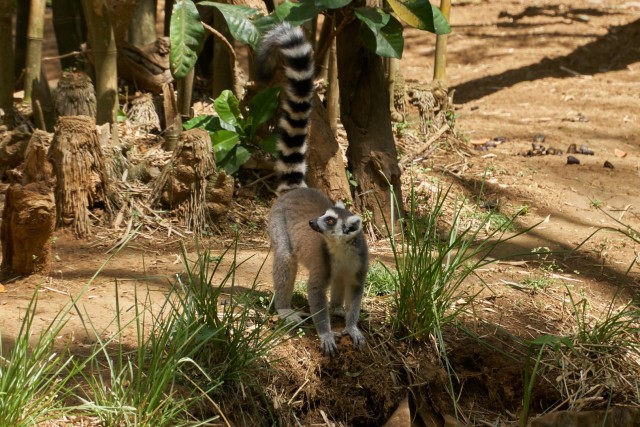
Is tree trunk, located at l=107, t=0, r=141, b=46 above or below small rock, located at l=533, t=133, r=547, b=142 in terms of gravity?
above

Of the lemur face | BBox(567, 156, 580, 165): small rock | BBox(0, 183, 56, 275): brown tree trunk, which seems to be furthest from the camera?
BBox(567, 156, 580, 165): small rock

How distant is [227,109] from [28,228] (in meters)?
2.13

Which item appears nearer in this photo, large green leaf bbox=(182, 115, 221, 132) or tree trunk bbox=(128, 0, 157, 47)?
large green leaf bbox=(182, 115, 221, 132)

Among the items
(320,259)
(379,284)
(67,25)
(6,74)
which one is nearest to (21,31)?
(67,25)

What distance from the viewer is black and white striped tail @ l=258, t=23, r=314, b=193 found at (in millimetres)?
4891

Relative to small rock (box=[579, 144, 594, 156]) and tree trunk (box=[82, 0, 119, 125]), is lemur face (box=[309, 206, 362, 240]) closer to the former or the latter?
tree trunk (box=[82, 0, 119, 125])

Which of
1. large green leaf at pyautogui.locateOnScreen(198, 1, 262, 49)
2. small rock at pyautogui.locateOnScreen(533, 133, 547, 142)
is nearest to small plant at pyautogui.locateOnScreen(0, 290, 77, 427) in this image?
large green leaf at pyautogui.locateOnScreen(198, 1, 262, 49)

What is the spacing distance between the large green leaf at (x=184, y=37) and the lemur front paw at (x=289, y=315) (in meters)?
2.22

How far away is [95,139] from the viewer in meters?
5.79

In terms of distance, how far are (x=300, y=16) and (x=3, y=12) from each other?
284 centimetres

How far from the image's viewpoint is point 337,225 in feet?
13.9

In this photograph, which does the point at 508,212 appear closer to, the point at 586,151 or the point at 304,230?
the point at 586,151

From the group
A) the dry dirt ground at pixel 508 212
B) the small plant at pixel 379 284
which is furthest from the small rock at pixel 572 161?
the small plant at pixel 379 284

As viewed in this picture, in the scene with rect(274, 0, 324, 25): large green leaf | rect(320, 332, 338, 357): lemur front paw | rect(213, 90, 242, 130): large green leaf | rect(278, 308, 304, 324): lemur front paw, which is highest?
rect(274, 0, 324, 25): large green leaf
